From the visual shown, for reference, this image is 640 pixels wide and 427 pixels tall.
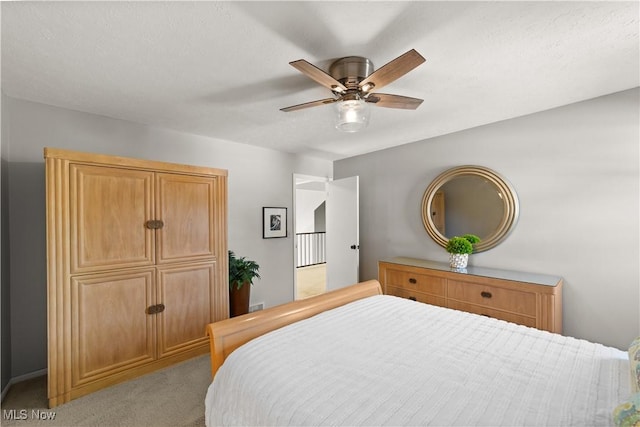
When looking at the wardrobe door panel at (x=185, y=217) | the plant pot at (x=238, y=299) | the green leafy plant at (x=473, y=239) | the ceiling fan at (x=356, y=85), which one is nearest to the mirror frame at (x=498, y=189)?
the green leafy plant at (x=473, y=239)

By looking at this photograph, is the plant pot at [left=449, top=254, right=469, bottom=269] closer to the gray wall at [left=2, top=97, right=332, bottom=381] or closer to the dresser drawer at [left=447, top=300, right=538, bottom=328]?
the dresser drawer at [left=447, top=300, right=538, bottom=328]

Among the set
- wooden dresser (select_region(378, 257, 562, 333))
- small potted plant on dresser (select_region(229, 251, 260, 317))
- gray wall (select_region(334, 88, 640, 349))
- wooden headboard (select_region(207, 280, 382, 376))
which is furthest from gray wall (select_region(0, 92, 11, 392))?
gray wall (select_region(334, 88, 640, 349))

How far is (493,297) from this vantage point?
2541 mm

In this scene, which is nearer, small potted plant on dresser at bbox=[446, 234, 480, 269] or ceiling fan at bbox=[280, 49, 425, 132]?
ceiling fan at bbox=[280, 49, 425, 132]

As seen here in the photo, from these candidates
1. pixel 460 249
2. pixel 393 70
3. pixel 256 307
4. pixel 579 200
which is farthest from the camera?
pixel 256 307

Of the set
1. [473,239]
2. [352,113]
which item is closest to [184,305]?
[352,113]

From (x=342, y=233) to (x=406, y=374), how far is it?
325 cm

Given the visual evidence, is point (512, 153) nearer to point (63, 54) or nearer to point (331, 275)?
point (331, 275)

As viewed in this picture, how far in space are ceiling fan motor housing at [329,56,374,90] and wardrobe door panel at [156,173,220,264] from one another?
166cm

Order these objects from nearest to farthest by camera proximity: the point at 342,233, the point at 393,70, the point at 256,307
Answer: the point at 393,70 < the point at 256,307 < the point at 342,233

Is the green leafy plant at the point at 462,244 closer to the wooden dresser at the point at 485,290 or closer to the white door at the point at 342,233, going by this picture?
the wooden dresser at the point at 485,290

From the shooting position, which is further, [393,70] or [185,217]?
[185,217]

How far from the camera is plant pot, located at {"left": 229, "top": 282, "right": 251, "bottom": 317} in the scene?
319 cm

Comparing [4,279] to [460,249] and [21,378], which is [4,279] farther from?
[460,249]
